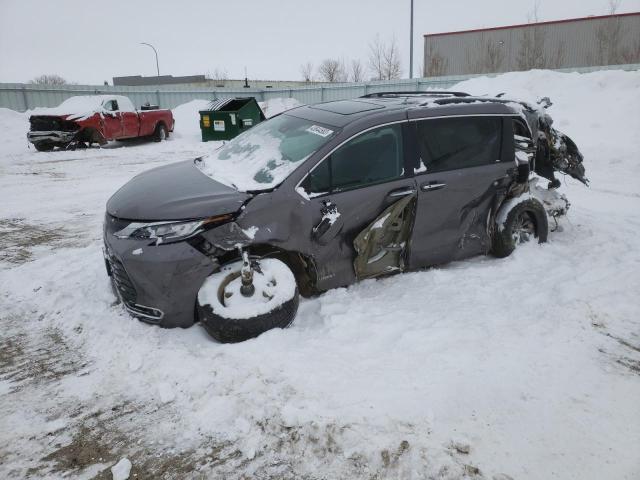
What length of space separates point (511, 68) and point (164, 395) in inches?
1296

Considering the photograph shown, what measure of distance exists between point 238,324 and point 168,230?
0.84 metres

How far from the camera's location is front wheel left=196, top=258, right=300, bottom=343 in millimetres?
3186

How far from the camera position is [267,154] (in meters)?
3.96

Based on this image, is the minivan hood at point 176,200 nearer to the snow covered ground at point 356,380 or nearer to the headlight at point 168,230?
the headlight at point 168,230

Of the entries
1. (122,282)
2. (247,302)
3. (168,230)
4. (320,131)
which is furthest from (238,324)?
(320,131)

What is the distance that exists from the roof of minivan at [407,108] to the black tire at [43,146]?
12226mm

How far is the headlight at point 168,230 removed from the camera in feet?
10.4

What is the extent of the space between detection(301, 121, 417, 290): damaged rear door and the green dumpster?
1304cm

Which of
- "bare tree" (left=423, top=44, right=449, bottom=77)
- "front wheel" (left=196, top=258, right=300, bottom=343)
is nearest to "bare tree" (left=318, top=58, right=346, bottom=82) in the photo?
"bare tree" (left=423, top=44, right=449, bottom=77)

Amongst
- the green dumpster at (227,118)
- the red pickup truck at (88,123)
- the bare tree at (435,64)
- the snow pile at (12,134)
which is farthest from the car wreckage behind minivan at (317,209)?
the bare tree at (435,64)

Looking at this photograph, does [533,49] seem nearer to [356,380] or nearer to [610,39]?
[610,39]

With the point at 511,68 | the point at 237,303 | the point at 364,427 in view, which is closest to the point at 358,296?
the point at 237,303

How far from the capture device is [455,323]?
3.53 m

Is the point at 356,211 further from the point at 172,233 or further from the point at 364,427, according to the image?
the point at 364,427
